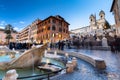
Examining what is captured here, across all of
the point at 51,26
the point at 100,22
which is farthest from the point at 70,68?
the point at 100,22

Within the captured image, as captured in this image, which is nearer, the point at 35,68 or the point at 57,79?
the point at 57,79

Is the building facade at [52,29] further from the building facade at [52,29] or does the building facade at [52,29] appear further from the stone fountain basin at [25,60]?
the stone fountain basin at [25,60]

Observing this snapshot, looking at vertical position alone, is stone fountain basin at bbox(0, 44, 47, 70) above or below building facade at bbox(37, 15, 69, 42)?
below

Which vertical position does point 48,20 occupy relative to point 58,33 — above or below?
above

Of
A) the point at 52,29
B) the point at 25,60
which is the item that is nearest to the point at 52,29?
the point at 52,29

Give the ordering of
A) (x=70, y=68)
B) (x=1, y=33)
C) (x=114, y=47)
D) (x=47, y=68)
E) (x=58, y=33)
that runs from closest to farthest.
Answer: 1. (x=70, y=68)
2. (x=47, y=68)
3. (x=114, y=47)
4. (x=58, y=33)
5. (x=1, y=33)

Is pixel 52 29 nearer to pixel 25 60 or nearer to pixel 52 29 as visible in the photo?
pixel 52 29

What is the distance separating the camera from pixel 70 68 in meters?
6.25

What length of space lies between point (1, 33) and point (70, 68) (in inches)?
3762

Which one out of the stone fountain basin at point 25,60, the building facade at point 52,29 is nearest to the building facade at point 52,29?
the building facade at point 52,29

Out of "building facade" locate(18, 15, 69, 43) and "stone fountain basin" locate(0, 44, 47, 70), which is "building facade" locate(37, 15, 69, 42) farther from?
"stone fountain basin" locate(0, 44, 47, 70)

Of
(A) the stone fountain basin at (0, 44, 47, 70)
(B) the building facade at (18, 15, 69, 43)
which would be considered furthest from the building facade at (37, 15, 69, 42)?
(A) the stone fountain basin at (0, 44, 47, 70)

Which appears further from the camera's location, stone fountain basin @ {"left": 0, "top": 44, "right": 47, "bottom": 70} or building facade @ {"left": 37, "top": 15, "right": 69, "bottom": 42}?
building facade @ {"left": 37, "top": 15, "right": 69, "bottom": 42}

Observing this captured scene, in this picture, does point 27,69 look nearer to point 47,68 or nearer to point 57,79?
point 47,68
